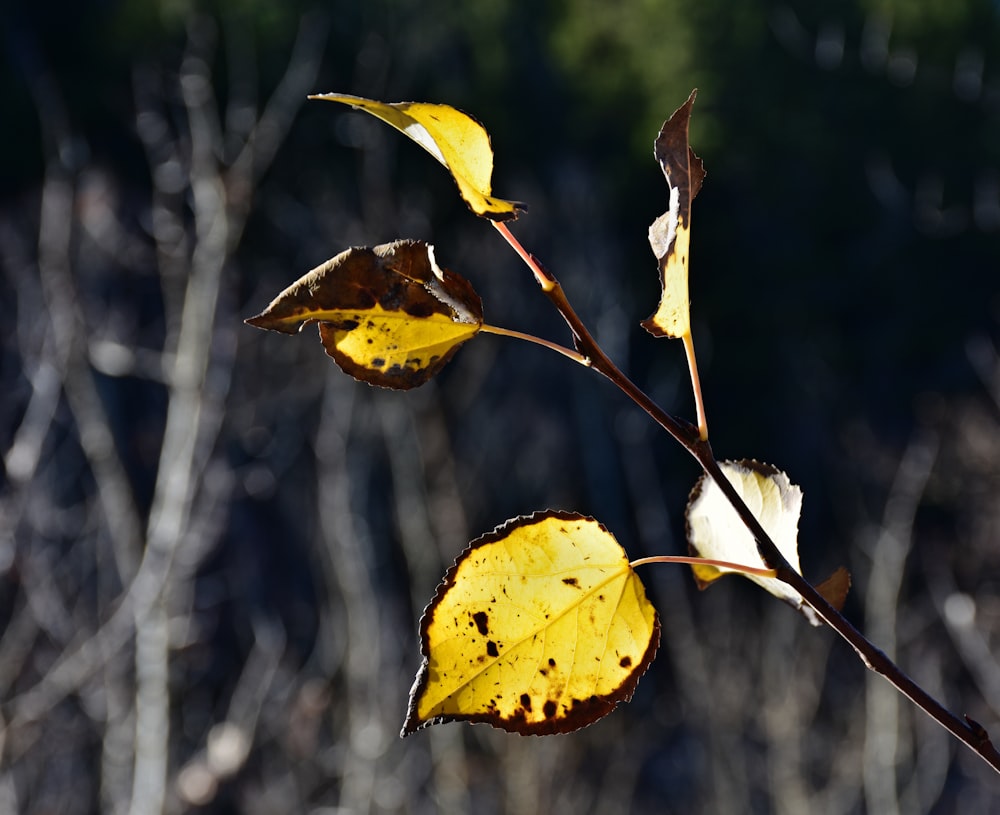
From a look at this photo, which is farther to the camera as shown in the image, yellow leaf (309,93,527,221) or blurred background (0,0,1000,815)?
blurred background (0,0,1000,815)

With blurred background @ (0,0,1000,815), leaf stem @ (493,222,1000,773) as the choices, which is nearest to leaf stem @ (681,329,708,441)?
leaf stem @ (493,222,1000,773)

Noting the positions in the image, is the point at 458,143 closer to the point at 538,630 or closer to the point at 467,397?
the point at 538,630

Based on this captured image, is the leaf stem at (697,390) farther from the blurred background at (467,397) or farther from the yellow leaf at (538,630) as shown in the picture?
the blurred background at (467,397)

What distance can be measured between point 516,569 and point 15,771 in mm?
3809

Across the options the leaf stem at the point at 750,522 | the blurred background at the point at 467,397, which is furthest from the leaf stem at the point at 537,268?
the blurred background at the point at 467,397

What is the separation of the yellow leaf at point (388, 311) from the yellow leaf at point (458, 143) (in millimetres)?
21

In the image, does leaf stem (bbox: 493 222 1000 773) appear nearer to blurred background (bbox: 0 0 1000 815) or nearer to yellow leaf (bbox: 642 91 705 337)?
Result: yellow leaf (bbox: 642 91 705 337)

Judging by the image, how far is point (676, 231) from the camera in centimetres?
28

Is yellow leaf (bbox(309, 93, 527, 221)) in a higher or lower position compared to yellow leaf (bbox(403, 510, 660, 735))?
higher

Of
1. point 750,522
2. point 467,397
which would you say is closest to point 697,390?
point 750,522

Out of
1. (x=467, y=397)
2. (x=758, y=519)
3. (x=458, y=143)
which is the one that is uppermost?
(x=458, y=143)

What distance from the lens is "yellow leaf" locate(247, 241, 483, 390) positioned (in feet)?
0.89

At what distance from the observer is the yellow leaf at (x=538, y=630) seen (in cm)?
27

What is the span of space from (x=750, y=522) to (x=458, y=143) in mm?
129
